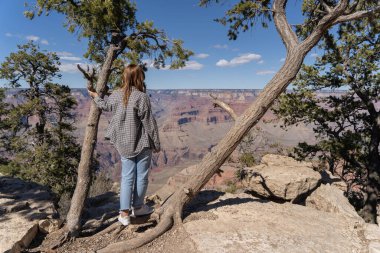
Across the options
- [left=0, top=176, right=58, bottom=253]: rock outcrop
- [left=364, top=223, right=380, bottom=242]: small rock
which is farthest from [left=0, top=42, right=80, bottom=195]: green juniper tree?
[left=364, top=223, right=380, bottom=242]: small rock

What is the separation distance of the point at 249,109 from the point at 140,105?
8.25 feet

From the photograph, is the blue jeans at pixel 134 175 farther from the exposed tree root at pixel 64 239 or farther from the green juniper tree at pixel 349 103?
the green juniper tree at pixel 349 103

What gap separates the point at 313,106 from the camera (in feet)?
47.0

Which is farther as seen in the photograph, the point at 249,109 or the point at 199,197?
the point at 199,197

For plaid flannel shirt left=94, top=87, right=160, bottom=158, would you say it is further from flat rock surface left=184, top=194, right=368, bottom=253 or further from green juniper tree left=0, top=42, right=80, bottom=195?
green juniper tree left=0, top=42, right=80, bottom=195

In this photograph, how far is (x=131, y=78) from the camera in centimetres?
519

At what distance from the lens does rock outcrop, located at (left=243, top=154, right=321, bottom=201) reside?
939 centimetres

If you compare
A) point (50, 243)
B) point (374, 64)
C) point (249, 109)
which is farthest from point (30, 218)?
point (374, 64)

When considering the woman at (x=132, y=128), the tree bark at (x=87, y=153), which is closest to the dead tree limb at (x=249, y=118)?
the woman at (x=132, y=128)

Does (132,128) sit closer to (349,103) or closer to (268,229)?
(268,229)

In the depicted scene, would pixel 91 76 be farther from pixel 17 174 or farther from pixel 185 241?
pixel 17 174

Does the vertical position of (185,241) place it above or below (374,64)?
below

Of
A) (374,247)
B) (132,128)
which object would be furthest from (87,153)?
(374,247)

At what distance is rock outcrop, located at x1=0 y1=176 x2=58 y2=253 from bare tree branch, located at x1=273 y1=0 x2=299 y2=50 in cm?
644
